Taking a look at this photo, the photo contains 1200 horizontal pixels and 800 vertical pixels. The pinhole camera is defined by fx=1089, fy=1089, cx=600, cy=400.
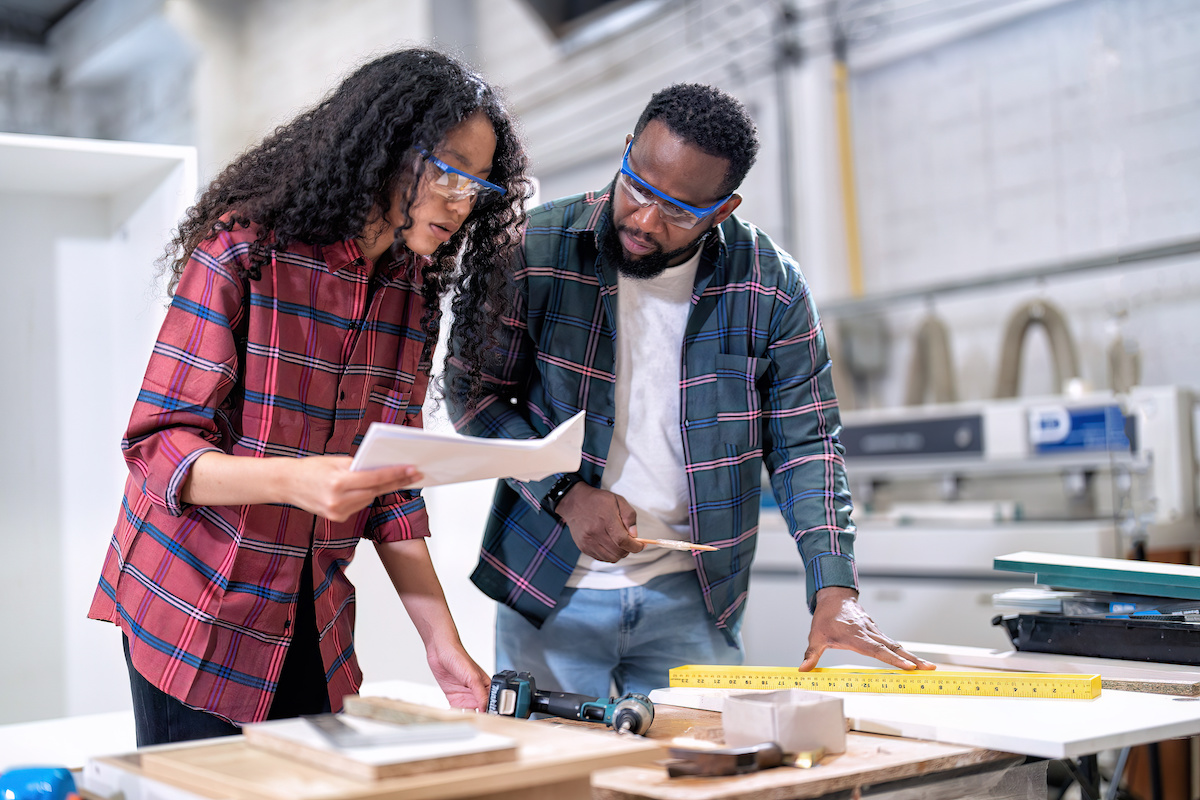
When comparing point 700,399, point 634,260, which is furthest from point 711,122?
point 700,399

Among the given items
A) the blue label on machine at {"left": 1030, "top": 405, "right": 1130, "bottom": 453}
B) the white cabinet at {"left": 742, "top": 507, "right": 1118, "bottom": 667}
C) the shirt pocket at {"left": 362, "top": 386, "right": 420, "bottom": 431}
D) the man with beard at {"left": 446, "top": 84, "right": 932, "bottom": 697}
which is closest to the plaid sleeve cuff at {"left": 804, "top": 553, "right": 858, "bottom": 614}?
the man with beard at {"left": 446, "top": 84, "right": 932, "bottom": 697}

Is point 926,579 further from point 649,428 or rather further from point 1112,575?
point 649,428

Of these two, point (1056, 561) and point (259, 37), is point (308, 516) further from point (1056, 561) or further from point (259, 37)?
point (259, 37)

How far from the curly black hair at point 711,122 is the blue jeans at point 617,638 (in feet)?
2.03

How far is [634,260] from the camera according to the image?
5.46 ft

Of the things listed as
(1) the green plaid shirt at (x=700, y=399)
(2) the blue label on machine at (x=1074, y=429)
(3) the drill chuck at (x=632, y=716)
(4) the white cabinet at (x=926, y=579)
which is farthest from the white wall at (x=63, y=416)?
(2) the blue label on machine at (x=1074, y=429)

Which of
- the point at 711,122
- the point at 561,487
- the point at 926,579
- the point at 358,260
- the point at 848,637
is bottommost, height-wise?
the point at 926,579

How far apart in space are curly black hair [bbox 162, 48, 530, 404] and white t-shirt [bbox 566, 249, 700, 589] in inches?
16.0

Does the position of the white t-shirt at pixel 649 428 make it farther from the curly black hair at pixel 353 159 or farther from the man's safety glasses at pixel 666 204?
the curly black hair at pixel 353 159

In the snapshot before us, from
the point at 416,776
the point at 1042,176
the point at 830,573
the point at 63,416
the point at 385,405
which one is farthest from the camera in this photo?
the point at 1042,176

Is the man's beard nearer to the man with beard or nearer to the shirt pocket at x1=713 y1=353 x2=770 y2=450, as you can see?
the man with beard

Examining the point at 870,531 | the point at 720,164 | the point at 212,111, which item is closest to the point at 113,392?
the point at 720,164

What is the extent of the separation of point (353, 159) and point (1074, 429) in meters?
2.62

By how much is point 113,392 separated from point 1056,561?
6.00 feet
